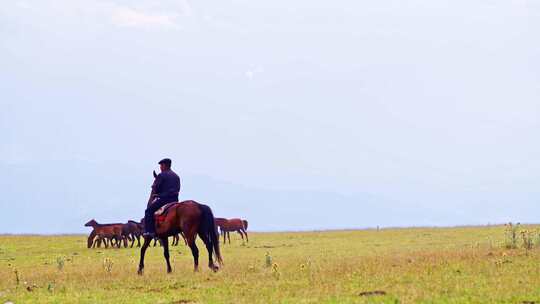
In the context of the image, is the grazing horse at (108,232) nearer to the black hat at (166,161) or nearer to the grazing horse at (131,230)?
the grazing horse at (131,230)

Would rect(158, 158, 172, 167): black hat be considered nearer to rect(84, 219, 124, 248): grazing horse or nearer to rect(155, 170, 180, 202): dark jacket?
rect(155, 170, 180, 202): dark jacket

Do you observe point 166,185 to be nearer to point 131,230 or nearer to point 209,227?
point 209,227

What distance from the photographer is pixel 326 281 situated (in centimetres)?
1623

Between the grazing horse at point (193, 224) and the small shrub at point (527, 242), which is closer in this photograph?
the grazing horse at point (193, 224)

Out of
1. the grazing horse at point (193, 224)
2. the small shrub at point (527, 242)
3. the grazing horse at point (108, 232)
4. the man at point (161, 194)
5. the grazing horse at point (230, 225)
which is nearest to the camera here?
the grazing horse at point (193, 224)

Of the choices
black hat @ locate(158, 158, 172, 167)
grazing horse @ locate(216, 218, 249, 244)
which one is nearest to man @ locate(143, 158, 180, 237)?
black hat @ locate(158, 158, 172, 167)

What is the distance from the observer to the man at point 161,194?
21.6 meters

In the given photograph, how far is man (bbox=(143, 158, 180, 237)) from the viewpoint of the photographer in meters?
21.6

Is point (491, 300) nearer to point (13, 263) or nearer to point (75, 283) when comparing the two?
point (75, 283)

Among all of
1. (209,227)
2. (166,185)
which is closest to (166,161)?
(166,185)

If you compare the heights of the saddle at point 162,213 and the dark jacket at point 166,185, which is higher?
the dark jacket at point 166,185

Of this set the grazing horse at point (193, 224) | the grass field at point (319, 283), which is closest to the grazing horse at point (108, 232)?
the grass field at point (319, 283)

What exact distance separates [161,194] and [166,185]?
0.28 metres

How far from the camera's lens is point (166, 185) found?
854 inches
